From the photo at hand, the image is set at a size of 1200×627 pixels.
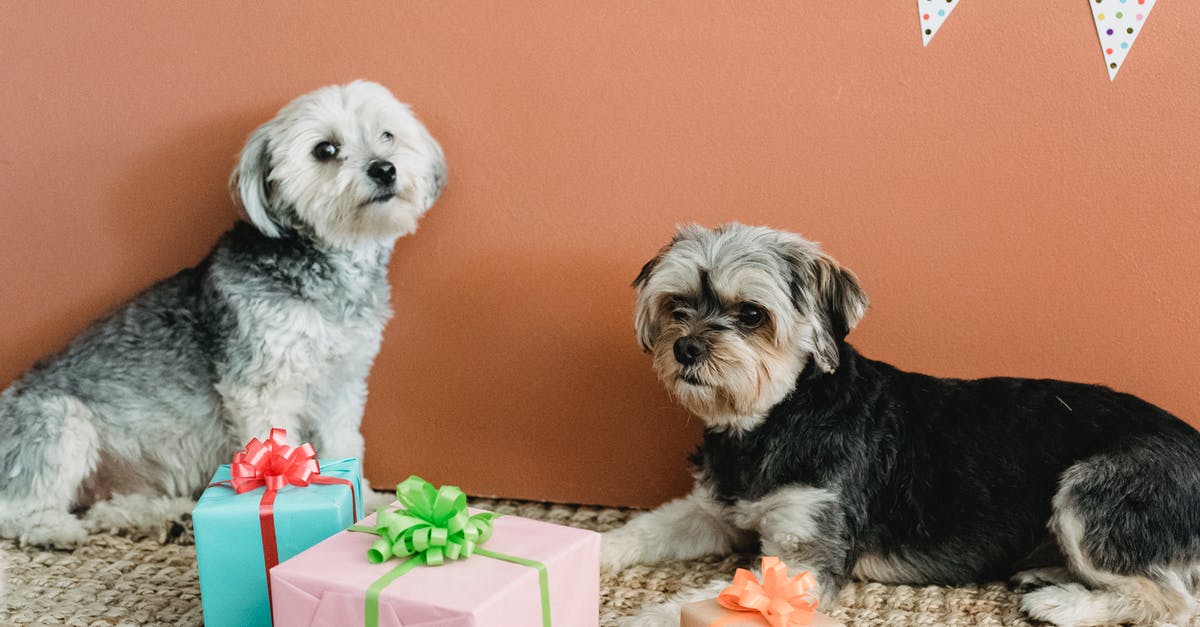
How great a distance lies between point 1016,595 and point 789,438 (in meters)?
0.71

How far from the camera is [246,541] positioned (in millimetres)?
1900

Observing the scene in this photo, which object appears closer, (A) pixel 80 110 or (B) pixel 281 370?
(B) pixel 281 370

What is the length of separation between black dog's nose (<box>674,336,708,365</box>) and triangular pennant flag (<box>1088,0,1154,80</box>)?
145 centimetres

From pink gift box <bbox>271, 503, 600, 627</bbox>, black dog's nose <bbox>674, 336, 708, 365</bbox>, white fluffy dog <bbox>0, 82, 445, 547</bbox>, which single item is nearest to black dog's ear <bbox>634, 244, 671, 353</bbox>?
black dog's nose <bbox>674, 336, 708, 365</bbox>

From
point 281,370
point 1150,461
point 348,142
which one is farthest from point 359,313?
point 1150,461

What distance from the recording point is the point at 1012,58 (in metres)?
2.46

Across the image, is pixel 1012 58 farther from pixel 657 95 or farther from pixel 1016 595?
pixel 1016 595

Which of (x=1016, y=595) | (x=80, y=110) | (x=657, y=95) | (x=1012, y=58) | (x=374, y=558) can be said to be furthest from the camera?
(x=80, y=110)

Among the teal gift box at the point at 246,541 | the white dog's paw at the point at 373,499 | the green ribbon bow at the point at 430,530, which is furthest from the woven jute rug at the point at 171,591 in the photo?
the green ribbon bow at the point at 430,530

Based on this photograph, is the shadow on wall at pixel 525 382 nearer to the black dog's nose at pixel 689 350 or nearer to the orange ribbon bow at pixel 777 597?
the black dog's nose at pixel 689 350

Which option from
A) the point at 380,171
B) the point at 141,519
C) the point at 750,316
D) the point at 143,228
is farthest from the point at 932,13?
the point at 141,519

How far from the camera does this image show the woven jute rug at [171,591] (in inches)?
84.1

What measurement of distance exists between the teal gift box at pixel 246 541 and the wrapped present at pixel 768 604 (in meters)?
0.86

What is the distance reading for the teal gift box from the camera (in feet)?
6.22
